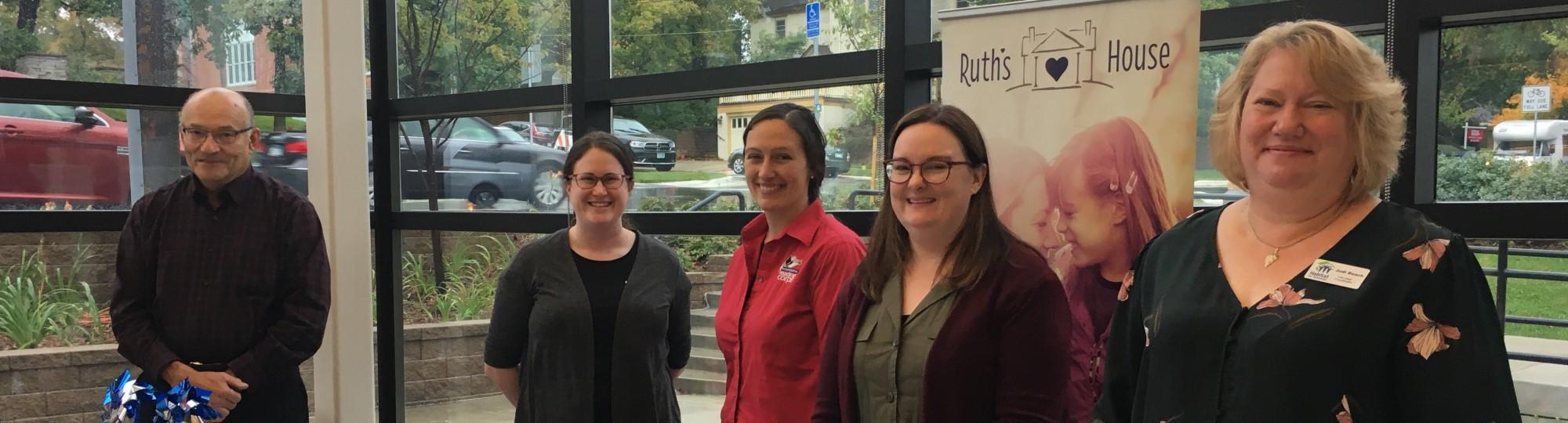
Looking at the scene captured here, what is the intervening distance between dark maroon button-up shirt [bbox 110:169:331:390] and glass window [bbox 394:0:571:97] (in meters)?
1.36

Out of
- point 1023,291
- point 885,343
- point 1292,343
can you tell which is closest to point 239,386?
point 885,343

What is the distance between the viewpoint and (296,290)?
317 cm

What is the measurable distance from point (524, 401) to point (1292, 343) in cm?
199

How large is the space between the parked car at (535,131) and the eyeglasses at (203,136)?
55.9 inches

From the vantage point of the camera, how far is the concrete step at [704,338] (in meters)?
4.22

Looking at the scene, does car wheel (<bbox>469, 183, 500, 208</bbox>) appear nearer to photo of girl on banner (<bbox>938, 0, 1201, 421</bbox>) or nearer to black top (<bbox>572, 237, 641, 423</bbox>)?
black top (<bbox>572, 237, 641, 423</bbox>)

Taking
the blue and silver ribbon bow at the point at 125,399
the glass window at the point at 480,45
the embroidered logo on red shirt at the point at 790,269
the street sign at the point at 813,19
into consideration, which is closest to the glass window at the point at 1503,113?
the embroidered logo on red shirt at the point at 790,269

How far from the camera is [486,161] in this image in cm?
459

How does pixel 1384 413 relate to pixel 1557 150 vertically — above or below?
below

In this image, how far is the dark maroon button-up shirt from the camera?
10.1 feet

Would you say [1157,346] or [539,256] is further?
[539,256]

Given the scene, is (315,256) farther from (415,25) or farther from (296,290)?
(415,25)

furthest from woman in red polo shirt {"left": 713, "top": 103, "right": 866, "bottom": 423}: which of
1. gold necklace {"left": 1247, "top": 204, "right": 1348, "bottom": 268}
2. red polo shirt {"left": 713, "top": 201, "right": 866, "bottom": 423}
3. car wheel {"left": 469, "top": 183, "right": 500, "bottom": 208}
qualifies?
car wheel {"left": 469, "top": 183, "right": 500, "bottom": 208}

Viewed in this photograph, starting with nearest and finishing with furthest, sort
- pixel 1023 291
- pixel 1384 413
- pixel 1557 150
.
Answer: pixel 1384 413 < pixel 1023 291 < pixel 1557 150
